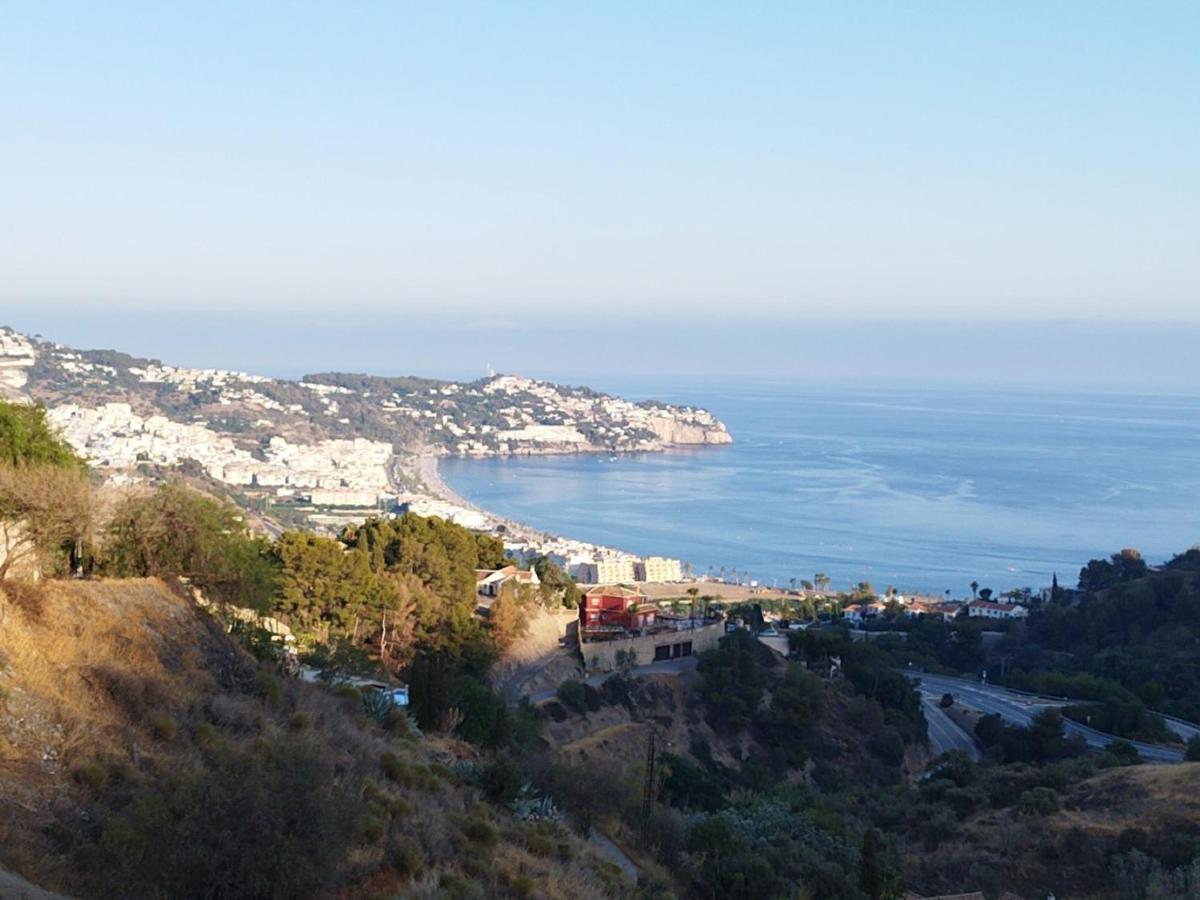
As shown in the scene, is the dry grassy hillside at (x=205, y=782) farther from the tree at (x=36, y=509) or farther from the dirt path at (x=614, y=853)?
the tree at (x=36, y=509)

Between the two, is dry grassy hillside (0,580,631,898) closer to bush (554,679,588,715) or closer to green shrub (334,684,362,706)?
green shrub (334,684,362,706)

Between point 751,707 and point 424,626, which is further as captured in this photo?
point 751,707

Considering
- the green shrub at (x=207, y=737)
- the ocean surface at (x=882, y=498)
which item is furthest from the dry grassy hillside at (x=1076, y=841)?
the ocean surface at (x=882, y=498)

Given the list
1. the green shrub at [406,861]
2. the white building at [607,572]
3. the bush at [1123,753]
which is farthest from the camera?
the white building at [607,572]

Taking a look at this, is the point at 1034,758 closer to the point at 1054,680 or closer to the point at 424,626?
the point at 1054,680

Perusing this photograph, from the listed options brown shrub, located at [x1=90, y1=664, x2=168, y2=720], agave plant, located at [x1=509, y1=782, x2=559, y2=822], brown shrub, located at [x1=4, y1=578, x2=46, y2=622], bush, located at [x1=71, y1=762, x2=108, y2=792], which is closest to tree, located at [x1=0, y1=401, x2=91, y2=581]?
brown shrub, located at [x1=4, y1=578, x2=46, y2=622]

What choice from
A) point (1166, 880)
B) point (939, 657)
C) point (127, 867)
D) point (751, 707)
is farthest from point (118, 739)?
point (939, 657)
